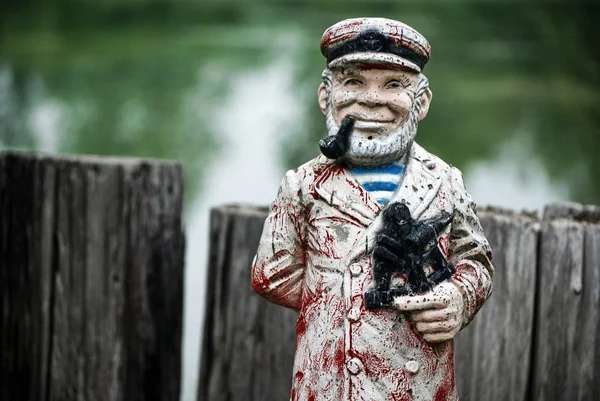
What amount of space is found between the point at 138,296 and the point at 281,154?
6.07 feet

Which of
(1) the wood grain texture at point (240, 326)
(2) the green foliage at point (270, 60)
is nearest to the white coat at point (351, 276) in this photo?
(1) the wood grain texture at point (240, 326)

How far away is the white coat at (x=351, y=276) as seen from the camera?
270 cm

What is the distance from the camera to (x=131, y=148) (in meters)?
5.95

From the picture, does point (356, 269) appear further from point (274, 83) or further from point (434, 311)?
point (274, 83)

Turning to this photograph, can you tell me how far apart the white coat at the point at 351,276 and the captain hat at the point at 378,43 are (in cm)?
33

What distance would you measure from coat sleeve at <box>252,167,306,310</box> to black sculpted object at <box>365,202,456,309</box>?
308mm

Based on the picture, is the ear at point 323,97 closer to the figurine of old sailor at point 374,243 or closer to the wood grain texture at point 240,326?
the figurine of old sailor at point 374,243

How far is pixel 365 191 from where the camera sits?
280 cm

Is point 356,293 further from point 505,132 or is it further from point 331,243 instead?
point 505,132

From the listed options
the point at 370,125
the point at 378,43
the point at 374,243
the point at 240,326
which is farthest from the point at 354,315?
the point at 240,326

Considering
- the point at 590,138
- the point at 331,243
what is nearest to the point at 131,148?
the point at 590,138

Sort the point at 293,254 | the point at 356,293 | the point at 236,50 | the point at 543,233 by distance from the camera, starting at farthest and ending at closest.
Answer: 1. the point at 236,50
2. the point at 543,233
3. the point at 293,254
4. the point at 356,293

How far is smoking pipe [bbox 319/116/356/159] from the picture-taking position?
2760 millimetres

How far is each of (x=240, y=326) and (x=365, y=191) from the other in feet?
5.25
